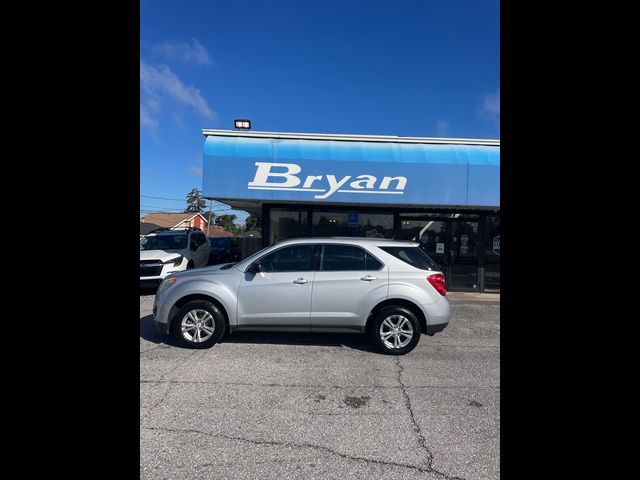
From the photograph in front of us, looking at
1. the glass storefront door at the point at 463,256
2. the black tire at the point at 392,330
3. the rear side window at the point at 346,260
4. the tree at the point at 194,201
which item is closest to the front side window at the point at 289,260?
the rear side window at the point at 346,260

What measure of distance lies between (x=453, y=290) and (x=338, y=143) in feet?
19.2

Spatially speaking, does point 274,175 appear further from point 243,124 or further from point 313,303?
point 313,303

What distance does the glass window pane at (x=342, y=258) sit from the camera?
5.31 m

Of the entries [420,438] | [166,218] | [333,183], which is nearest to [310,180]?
[333,183]

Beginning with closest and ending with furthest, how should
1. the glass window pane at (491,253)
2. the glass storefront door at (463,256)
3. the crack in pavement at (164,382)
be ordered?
the crack in pavement at (164,382)
the glass window pane at (491,253)
the glass storefront door at (463,256)

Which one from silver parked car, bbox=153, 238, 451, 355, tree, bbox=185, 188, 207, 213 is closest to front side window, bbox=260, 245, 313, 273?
silver parked car, bbox=153, 238, 451, 355

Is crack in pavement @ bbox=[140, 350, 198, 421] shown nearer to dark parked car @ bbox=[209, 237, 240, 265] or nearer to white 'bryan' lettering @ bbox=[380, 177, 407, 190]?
white 'bryan' lettering @ bbox=[380, 177, 407, 190]

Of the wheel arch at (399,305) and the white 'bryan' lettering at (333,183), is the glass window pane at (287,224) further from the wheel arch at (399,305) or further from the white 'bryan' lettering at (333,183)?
the wheel arch at (399,305)

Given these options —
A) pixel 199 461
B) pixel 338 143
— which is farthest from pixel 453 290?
pixel 199 461

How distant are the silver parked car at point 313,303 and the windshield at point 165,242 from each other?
652 cm

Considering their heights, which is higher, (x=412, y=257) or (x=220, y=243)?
(x=220, y=243)

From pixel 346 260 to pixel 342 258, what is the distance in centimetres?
7

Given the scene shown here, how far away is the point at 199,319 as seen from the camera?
5180mm

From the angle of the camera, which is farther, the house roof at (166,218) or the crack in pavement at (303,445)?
the house roof at (166,218)
